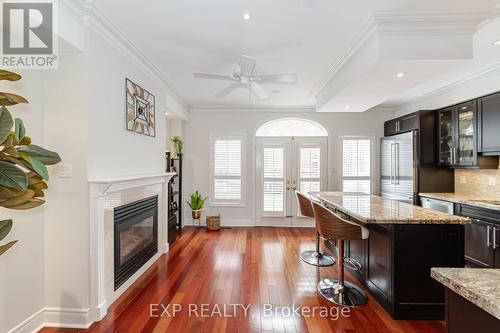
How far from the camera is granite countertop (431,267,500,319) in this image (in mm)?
776

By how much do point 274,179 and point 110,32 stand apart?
3.93m

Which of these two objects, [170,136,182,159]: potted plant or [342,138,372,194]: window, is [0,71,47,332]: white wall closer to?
[170,136,182,159]: potted plant

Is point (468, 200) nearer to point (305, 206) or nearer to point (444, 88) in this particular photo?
point (444, 88)

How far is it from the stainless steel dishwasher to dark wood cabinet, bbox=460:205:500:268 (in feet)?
0.56

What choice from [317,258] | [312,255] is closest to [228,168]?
[312,255]

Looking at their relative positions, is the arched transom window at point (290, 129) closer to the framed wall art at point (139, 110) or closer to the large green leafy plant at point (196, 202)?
the large green leafy plant at point (196, 202)

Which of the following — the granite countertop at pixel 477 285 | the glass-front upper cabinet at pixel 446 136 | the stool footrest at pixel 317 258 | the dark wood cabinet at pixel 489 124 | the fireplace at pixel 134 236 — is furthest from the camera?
the glass-front upper cabinet at pixel 446 136

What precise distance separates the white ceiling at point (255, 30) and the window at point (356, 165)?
2.14 metres

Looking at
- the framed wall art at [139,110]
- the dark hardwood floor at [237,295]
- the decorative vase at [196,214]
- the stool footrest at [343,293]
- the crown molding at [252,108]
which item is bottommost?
the dark hardwood floor at [237,295]

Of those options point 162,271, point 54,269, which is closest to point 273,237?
point 162,271

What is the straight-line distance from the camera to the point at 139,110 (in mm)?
2977

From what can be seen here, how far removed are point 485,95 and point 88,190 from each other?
4.80 metres

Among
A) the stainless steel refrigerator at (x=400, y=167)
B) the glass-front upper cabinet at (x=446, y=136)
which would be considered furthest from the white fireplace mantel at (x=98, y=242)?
the glass-front upper cabinet at (x=446, y=136)

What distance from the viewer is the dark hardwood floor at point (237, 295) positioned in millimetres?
2076
